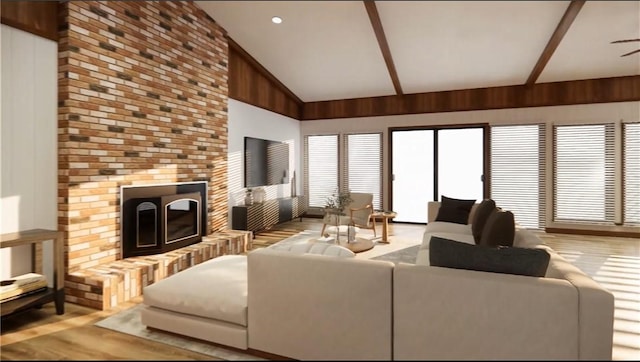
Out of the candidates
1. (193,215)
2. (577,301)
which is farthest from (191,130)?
(577,301)

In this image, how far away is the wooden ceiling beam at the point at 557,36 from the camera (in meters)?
3.85

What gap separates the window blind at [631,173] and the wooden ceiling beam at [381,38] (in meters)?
3.93

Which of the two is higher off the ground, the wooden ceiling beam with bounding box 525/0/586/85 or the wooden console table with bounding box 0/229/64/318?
the wooden ceiling beam with bounding box 525/0/586/85

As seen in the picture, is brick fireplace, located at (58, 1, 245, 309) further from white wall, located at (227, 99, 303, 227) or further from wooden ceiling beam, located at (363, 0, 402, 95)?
wooden ceiling beam, located at (363, 0, 402, 95)

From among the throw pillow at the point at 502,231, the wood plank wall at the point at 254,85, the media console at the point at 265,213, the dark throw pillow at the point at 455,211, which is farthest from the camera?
the wood plank wall at the point at 254,85

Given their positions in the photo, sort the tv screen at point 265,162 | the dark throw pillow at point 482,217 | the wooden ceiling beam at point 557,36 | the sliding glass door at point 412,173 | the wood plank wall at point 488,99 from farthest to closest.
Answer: the sliding glass door at point 412,173 < the tv screen at point 265,162 < the wood plank wall at point 488,99 < the wooden ceiling beam at point 557,36 < the dark throw pillow at point 482,217

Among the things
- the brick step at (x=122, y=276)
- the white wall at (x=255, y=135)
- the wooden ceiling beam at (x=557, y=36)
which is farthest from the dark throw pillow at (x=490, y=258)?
the white wall at (x=255, y=135)

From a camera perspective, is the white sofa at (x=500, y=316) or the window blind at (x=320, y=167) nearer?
the white sofa at (x=500, y=316)

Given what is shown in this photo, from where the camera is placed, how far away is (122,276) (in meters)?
3.05

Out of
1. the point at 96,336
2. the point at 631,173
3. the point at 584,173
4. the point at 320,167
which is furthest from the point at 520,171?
the point at 96,336

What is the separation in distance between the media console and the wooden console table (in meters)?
2.81

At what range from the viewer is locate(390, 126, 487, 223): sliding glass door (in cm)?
689

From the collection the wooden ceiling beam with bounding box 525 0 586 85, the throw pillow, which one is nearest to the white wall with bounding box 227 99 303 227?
the throw pillow

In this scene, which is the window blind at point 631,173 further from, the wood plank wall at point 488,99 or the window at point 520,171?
the window at point 520,171
